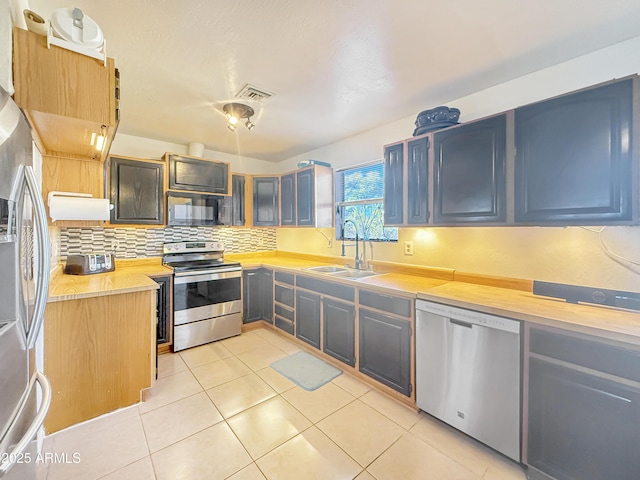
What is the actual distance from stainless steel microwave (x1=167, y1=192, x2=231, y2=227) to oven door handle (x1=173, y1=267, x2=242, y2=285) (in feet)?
1.98

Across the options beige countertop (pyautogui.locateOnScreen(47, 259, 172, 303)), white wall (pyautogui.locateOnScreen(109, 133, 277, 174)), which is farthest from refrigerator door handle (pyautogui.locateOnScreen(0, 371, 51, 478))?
white wall (pyautogui.locateOnScreen(109, 133, 277, 174))

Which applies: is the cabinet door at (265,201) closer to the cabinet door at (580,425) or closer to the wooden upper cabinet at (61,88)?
the wooden upper cabinet at (61,88)

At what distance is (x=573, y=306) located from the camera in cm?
151

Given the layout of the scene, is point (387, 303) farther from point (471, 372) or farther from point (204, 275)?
point (204, 275)

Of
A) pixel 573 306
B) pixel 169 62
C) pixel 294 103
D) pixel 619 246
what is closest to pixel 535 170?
pixel 619 246

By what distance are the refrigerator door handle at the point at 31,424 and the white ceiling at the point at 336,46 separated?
1754mm

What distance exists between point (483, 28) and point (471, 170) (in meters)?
0.80

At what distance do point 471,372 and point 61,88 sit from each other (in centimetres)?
269

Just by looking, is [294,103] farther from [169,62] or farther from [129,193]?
[129,193]

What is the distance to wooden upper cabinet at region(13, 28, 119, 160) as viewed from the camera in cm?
124

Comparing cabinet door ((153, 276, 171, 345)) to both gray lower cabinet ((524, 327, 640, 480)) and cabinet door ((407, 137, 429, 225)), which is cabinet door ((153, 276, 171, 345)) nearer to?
cabinet door ((407, 137, 429, 225))

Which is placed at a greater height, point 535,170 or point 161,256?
point 535,170

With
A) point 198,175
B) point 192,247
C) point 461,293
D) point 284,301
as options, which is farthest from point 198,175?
point 461,293

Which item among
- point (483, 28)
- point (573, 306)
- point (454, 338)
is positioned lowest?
point (454, 338)
